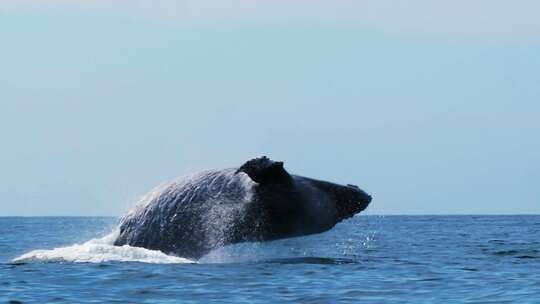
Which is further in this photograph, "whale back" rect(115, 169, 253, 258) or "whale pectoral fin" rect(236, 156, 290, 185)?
"whale back" rect(115, 169, 253, 258)

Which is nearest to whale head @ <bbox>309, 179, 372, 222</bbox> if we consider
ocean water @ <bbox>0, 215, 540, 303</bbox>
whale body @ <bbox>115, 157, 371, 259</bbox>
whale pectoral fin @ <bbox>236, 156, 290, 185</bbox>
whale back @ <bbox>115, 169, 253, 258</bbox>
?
whale body @ <bbox>115, 157, 371, 259</bbox>

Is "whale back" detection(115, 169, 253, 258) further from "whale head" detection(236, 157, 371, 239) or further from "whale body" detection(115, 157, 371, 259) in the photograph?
"whale head" detection(236, 157, 371, 239)

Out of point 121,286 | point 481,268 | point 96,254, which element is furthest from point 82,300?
point 481,268

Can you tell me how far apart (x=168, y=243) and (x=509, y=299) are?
5639 mm

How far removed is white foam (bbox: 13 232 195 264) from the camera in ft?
54.3

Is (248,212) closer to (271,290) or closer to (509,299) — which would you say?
(271,290)

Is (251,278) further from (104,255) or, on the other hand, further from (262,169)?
(104,255)

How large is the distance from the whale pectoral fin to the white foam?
2.47m

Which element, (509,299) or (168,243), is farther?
(168,243)

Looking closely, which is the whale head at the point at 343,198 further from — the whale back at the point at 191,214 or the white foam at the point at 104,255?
the white foam at the point at 104,255

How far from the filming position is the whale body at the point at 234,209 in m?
15.4

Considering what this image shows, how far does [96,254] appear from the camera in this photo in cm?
1819

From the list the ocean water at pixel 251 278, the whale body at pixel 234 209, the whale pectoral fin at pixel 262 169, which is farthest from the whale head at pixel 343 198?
the whale pectoral fin at pixel 262 169

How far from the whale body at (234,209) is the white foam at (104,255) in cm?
14
